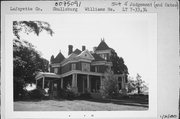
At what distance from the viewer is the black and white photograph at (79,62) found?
11.2 ft

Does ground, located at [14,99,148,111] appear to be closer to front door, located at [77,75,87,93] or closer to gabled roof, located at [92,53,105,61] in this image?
front door, located at [77,75,87,93]

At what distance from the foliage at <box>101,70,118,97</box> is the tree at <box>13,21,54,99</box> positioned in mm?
773

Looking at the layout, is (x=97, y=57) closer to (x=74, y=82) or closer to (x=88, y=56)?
(x=88, y=56)

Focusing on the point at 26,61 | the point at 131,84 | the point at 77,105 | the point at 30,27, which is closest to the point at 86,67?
the point at 77,105

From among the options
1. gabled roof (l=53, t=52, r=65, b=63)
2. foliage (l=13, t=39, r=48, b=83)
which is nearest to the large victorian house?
gabled roof (l=53, t=52, r=65, b=63)

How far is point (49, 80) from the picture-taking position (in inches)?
135

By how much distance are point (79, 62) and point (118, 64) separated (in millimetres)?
501

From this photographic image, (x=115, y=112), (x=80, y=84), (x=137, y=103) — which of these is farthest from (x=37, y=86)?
(x=137, y=103)

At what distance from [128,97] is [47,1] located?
160cm

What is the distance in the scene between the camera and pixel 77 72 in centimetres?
343

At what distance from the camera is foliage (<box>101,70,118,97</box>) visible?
344 cm

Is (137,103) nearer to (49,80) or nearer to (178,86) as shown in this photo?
(178,86)

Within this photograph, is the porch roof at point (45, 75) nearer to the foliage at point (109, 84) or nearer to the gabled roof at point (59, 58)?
the gabled roof at point (59, 58)

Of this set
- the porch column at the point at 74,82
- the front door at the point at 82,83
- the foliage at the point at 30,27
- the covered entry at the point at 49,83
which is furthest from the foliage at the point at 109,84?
the foliage at the point at 30,27
